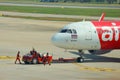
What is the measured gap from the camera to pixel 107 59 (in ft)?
162

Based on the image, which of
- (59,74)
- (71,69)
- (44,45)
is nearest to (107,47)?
(71,69)

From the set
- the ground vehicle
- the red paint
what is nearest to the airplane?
the red paint

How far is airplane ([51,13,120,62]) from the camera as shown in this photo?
148 feet

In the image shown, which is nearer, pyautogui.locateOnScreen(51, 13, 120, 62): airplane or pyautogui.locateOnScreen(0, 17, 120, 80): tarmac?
pyautogui.locateOnScreen(0, 17, 120, 80): tarmac

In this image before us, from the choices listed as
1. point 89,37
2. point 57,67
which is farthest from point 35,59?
point 89,37

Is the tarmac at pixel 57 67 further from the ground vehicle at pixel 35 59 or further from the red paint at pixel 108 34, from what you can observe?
the red paint at pixel 108 34

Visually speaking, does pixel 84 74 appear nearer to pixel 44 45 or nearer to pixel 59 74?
pixel 59 74

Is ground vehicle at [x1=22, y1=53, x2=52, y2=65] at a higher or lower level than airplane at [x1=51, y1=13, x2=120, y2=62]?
lower

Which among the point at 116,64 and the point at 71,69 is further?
the point at 116,64

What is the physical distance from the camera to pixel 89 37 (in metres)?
45.5

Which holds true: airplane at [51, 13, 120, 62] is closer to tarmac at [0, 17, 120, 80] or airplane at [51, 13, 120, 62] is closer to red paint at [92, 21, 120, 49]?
red paint at [92, 21, 120, 49]

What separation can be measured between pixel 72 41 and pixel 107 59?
244 inches

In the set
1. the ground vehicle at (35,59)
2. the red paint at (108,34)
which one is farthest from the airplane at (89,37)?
the ground vehicle at (35,59)

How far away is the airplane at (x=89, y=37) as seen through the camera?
148 ft
